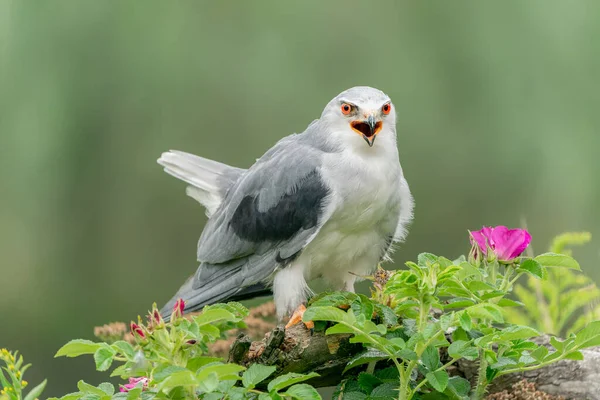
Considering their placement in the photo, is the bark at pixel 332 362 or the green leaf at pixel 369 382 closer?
the green leaf at pixel 369 382

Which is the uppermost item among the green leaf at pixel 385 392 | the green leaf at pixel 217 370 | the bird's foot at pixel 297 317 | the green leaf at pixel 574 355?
the green leaf at pixel 574 355

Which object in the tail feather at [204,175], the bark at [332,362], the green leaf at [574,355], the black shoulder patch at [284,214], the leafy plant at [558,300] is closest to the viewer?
the green leaf at [574,355]

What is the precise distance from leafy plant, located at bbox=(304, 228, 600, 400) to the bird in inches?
14.5

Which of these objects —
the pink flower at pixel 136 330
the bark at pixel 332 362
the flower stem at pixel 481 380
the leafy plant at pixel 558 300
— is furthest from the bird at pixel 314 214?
the pink flower at pixel 136 330

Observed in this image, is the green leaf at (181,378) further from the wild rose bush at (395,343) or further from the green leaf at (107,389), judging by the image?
the green leaf at (107,389)

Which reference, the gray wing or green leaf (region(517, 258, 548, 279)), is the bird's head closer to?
the gray wing

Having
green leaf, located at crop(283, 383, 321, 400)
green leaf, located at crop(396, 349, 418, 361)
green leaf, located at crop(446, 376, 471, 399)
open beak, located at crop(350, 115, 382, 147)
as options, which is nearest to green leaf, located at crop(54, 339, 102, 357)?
green leaf, located at crop(283, 383, 321, 400)

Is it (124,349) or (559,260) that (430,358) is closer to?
(559,260)

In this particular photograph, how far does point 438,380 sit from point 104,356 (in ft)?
1.46

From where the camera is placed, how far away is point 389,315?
3.75ft

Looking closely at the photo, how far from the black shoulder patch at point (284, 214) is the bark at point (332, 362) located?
290 millimetres

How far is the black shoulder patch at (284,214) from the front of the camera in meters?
1.56

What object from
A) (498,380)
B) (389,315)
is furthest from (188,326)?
(498,380)

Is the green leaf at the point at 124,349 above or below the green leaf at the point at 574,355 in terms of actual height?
below
